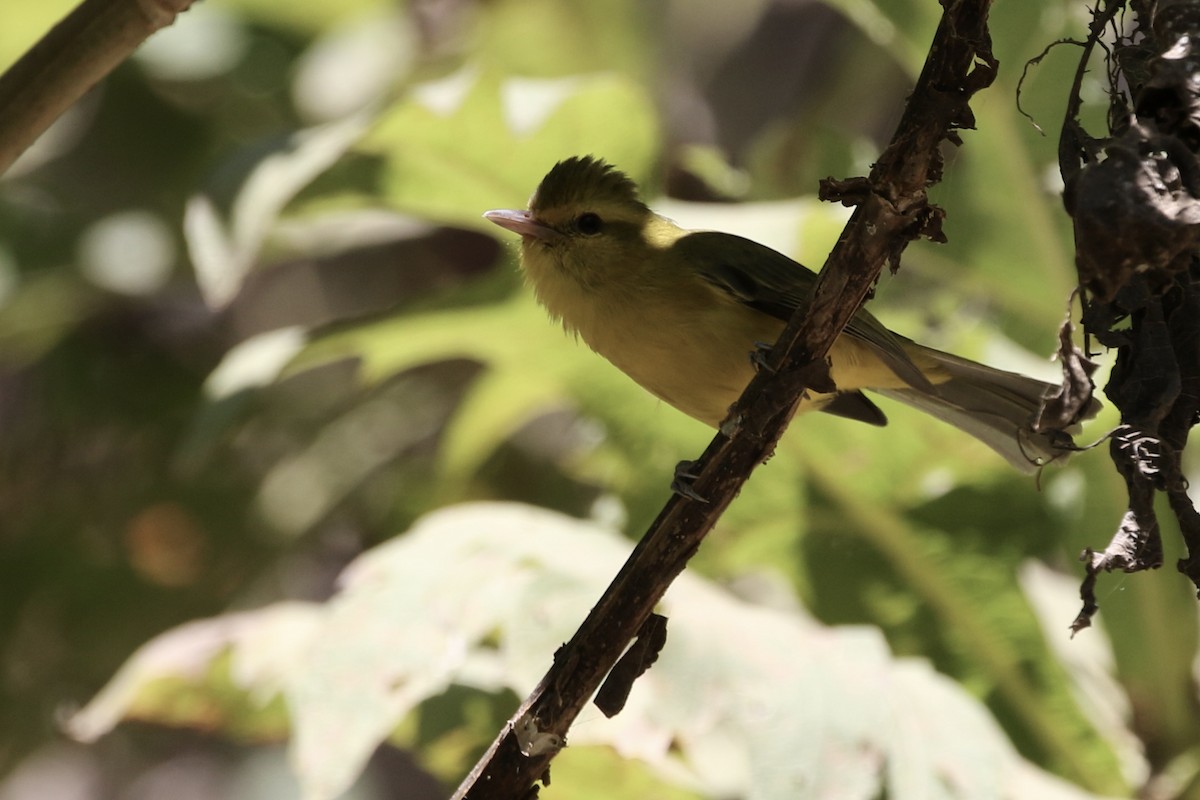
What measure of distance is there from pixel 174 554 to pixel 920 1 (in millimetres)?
2993

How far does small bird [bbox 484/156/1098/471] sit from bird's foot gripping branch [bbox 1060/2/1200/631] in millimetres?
1163

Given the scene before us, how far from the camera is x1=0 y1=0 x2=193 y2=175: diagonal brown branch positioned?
1.60 meters

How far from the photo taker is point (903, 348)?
2.81 m

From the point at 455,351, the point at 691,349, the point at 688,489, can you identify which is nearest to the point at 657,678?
the point at 691,349

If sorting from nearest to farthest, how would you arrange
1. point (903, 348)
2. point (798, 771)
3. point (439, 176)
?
point (798, 771), point (903, 348), point (439, 176)

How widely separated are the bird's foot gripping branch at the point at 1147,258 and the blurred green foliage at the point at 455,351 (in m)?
1.06

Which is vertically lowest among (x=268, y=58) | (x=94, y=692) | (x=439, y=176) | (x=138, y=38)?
(x=94, y=692)

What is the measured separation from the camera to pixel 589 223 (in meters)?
3.02

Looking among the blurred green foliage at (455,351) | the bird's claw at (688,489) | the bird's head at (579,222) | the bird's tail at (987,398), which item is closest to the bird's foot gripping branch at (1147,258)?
the bird's claw at (688,489)

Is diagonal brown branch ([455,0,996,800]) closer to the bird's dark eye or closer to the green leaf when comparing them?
the bird's dark eye

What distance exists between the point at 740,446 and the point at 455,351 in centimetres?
221

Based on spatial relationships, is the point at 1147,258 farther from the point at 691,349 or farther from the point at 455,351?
the point at 455,351

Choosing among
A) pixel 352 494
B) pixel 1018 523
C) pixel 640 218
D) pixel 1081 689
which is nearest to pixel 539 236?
pixel 640 218

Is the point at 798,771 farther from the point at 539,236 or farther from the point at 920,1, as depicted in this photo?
the point at 920,1
